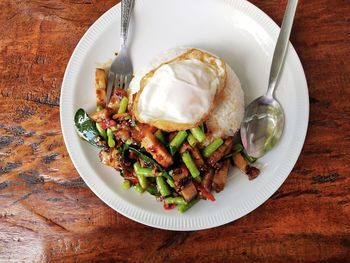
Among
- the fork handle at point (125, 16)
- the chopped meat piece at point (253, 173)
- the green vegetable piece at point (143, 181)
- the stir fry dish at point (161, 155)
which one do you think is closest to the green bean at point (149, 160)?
the stir fry dish at point (161, 155)

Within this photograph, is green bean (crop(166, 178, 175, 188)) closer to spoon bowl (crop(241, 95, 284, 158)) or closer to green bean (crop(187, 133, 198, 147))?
green bean (crop(187, 133, 198, 147))

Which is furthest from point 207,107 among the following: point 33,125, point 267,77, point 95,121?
point 33,125

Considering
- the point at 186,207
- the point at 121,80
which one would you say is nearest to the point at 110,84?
the point at 121,80

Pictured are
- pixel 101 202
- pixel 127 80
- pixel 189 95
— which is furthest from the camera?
pixel 127 80

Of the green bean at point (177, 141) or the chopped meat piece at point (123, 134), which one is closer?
the green bean at point (177, 141)

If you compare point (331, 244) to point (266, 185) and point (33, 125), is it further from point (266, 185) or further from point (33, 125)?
point (33, 125)

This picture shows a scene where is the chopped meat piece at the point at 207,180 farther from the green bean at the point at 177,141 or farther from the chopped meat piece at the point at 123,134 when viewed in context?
the chopped meat piece at the point at 123,134

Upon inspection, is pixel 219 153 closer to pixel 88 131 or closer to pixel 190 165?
pixel 190 165
